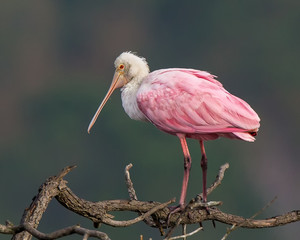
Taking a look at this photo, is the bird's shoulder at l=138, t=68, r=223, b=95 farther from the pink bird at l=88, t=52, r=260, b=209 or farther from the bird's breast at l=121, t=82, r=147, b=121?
the bird's breast at l=121, t=82, r=147, b=121

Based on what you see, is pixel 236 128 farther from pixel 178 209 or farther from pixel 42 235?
pixel 42 235

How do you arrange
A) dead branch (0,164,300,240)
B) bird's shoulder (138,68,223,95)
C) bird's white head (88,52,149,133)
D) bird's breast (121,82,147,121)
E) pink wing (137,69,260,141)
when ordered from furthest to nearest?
1. bird's white head (88,52,149,133)
2. bird's breast (121,82,147,121)
3. bird's shoulder (138,68,223,95)
4. pink wing (137,69,260,141)
5. dead branch (0,164,300,240)

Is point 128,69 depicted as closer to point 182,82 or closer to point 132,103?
point 132,103

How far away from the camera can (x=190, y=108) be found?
6781 mm

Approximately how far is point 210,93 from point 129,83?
3.08 ft

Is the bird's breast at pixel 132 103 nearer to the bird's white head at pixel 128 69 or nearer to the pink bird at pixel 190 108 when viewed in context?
the pink bird at pixel 190 108

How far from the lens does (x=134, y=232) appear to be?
43.6m

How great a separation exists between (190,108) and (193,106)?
0.03m

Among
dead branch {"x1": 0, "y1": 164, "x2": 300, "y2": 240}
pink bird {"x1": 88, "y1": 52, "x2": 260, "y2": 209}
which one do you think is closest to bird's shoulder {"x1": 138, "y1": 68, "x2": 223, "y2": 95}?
pink bird {"x1": 88, "y1": 52, "x2": 260, "y2": 209}

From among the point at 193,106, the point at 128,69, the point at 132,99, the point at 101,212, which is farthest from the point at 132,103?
the point at 101,212

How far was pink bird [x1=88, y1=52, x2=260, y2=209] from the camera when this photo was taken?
6543mm

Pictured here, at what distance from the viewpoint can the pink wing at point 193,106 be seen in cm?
654

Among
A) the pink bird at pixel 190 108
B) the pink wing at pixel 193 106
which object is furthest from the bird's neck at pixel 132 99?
the pink wing at pixel 193 106

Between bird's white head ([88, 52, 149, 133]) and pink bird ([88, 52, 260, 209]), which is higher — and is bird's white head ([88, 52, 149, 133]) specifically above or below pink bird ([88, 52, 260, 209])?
above
